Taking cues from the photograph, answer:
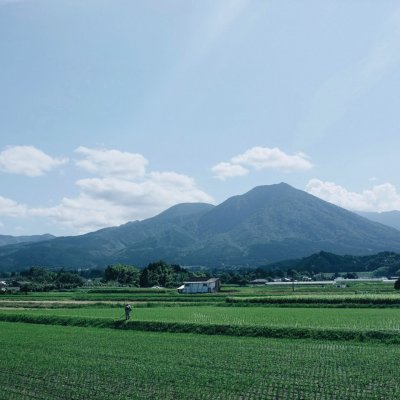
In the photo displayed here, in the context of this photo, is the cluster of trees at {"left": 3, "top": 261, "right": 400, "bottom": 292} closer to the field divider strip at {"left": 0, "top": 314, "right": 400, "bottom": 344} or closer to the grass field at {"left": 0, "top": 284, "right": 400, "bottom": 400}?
the field divider strip at {"left": 0, "top": 314, "right": 400, "bottom": 344}

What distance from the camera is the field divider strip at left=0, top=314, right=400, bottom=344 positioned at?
28.4 meters

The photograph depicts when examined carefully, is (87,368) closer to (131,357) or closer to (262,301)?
(131,357)

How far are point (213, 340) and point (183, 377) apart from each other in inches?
426

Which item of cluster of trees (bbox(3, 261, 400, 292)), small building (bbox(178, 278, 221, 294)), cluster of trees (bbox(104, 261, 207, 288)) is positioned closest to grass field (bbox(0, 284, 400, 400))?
small building (bbox(178, 278, 221, 294))

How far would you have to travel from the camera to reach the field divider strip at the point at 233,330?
28375 millimetres

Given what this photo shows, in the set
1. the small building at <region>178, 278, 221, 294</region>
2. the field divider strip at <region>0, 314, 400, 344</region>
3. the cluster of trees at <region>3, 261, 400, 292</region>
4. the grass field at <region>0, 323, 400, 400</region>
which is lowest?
the grass field at <region>0, 323, 400, 400</region>

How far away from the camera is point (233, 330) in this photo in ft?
107

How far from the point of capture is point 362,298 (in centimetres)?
5384

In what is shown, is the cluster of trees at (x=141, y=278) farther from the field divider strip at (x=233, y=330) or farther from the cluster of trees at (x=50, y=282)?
the field divider strip at (x=233, y=330)

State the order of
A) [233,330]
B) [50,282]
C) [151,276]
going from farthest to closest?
[50,282]
[151,276]
[233,330]

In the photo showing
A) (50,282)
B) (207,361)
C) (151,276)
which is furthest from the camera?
(50,282)

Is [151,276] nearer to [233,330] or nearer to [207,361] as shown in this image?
[233,330]

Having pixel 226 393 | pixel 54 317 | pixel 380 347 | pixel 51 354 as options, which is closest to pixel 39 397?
pixel 226 393

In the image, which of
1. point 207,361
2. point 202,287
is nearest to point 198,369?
point 207,361
